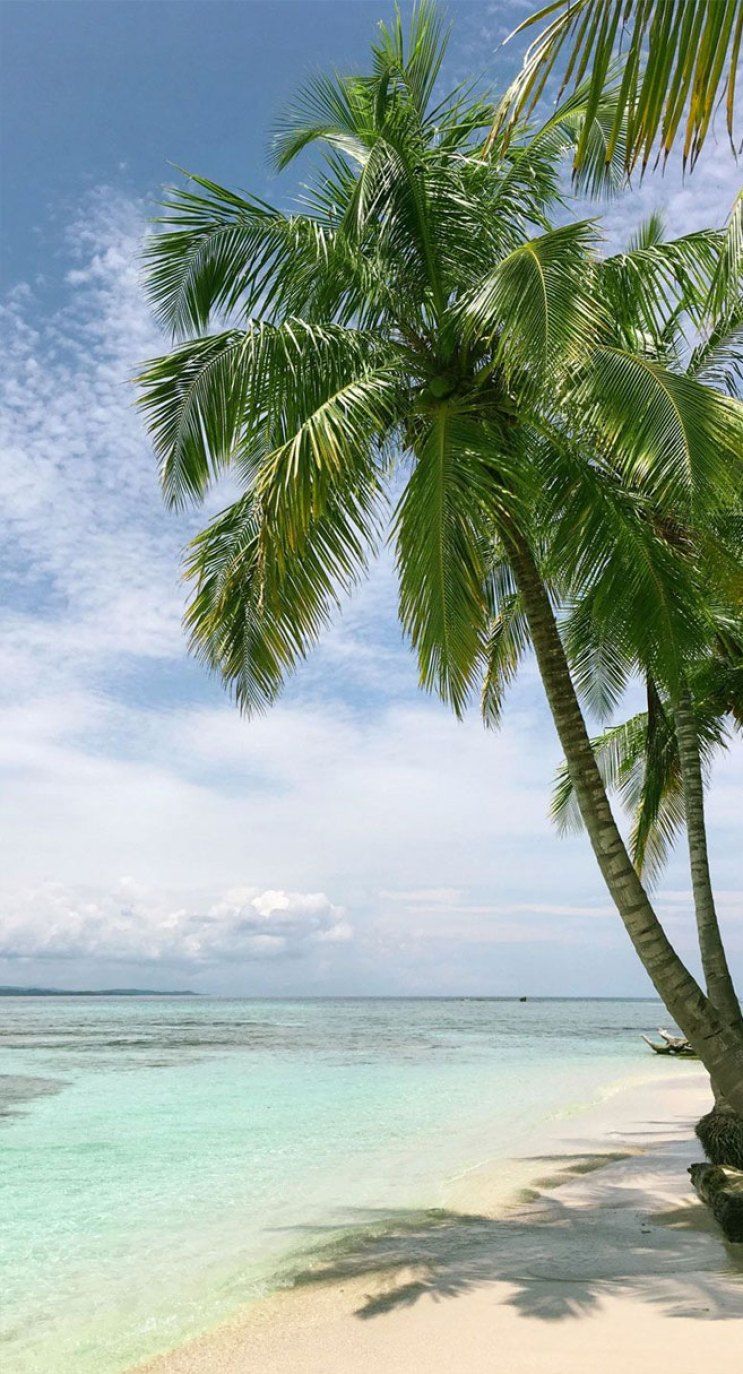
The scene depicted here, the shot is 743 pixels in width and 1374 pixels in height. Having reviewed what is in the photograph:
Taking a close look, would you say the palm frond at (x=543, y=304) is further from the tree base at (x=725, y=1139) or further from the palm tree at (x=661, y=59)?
the tree base at (x=725, y=1139)

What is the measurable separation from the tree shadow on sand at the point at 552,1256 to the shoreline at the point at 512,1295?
1 centimetres

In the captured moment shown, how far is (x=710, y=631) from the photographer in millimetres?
9297

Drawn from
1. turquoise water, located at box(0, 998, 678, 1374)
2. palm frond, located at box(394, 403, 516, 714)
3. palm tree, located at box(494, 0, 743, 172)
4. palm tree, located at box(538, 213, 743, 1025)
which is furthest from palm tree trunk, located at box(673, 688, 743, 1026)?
palm tree, located at box(494, 0, 743, 172)

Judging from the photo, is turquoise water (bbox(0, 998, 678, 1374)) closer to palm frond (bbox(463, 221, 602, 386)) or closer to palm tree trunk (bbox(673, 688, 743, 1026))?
palm tree trunk (bbox(673, 688, 743, 1026))

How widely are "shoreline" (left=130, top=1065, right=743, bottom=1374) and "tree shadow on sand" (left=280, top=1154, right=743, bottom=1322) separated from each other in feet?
0.04

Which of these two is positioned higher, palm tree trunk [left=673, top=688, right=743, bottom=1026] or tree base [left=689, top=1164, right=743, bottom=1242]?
palm tree trunk [left=673, top=688, right=743, bottom=1026]

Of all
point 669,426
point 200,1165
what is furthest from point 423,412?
point 200,1165

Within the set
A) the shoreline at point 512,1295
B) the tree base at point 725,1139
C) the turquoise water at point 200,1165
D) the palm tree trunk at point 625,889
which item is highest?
the palm tree trunk at point 625,889

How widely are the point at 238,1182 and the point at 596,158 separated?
968 cm

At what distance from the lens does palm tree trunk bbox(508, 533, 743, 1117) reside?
6.91 metres

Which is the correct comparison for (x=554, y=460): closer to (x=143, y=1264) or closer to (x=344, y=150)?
(x=344, y=150)

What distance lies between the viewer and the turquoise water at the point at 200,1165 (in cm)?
596

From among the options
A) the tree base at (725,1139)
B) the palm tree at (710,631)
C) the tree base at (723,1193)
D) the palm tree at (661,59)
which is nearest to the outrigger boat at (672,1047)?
the palm tree at (710,631)

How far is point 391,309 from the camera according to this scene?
7.57 m
